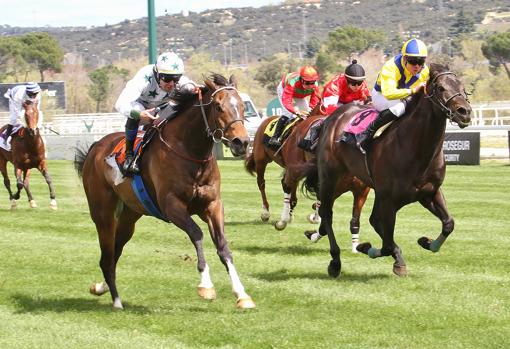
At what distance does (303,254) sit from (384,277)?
2100 millimetres

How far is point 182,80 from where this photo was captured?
9164 millimetres

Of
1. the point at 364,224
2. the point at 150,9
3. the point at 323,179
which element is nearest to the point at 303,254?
the point at 323,179

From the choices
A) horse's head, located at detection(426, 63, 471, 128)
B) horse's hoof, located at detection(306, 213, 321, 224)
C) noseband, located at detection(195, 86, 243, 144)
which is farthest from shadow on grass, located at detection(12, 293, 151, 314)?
horse's hoof, located at detection(306, 213, 321, 224)

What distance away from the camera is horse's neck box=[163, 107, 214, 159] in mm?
8602

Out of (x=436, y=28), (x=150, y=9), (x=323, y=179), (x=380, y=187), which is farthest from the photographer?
(x=436, y=28)

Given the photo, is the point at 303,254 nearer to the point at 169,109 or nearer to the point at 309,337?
the point at 169,109

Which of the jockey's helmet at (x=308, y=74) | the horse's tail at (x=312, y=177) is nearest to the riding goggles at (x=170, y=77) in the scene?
the horse's tail at (x=312, y=177)

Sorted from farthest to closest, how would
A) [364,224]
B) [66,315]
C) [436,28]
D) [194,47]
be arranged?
[194,47], [436,28], [364,224], [66,315]

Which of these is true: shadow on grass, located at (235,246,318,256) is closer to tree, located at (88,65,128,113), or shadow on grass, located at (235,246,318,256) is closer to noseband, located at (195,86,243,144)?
noseband, located at (195,86,243,144)

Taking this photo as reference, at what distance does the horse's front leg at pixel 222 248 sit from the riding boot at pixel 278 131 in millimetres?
6698

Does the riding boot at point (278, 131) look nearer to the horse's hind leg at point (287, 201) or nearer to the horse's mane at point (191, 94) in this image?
the horse's hind leg at point (287, 201)

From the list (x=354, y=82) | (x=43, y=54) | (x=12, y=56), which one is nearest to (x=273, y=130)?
(x=354, y=82)

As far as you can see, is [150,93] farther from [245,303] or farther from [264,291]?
[245,303]

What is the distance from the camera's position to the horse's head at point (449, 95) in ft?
29.6
